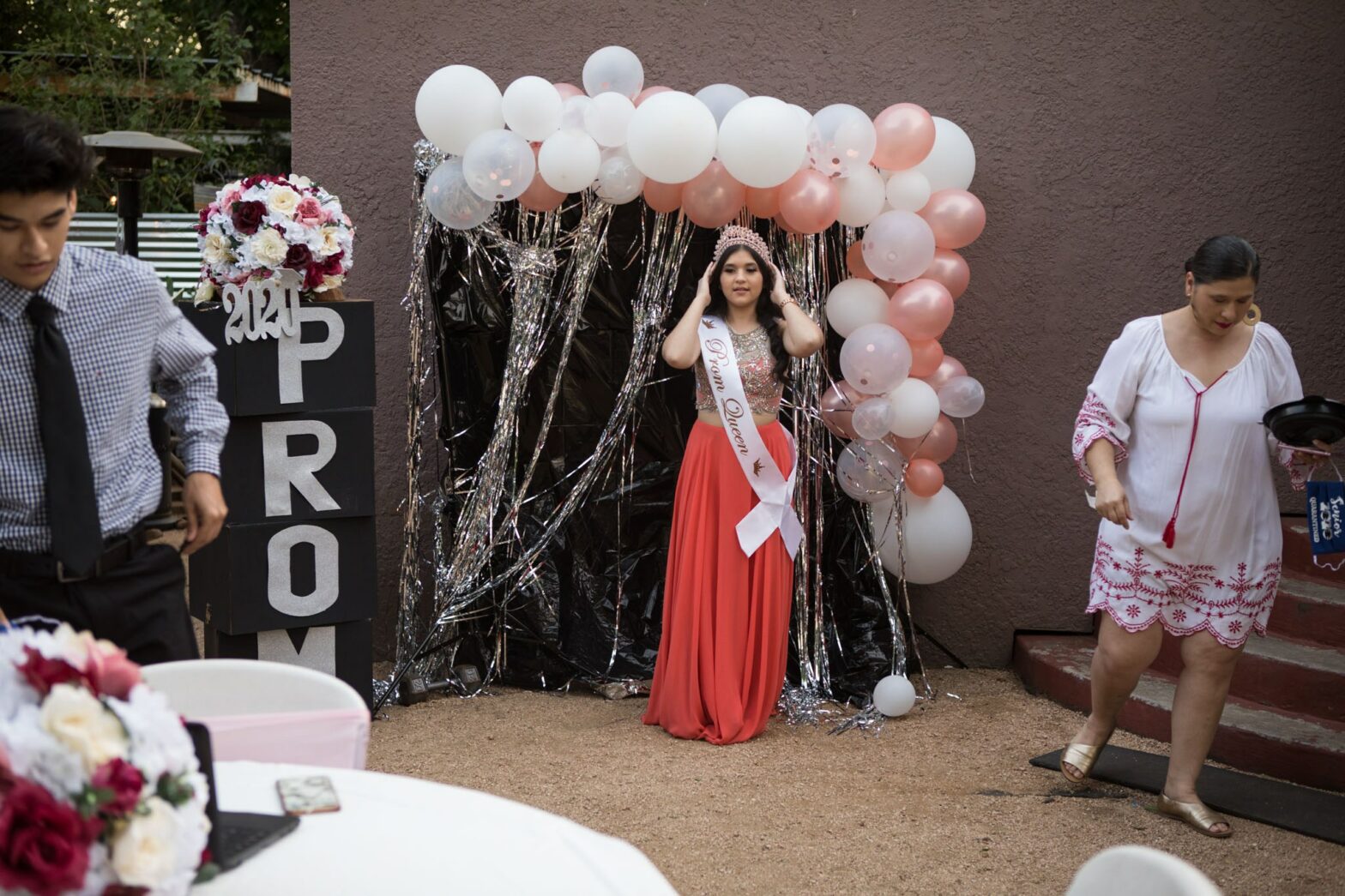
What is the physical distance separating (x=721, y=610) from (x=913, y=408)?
0.95 meters

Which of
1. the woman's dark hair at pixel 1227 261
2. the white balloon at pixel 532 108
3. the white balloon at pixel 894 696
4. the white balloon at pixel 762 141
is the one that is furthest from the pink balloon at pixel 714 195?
the white balloon at pixel 894 696

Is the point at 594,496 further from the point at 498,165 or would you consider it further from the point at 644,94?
the point at 644,94

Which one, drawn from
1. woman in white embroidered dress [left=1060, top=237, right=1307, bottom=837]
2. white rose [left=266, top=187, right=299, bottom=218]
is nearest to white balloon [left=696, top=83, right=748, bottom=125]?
white rose [left=266, top=187, right=299, bottom=218]

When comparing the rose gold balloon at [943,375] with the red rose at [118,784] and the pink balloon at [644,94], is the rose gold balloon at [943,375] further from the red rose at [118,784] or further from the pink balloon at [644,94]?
the red rose at [118,784]

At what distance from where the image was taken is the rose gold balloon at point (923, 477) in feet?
15.4

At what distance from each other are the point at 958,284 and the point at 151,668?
338 centimetres

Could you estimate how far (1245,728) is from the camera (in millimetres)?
4160

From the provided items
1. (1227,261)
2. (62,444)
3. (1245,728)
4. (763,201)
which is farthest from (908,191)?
(62,444)

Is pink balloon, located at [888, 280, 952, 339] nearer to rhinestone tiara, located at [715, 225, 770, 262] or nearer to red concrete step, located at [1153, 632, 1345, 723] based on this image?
rhinestone tiara, located at [715, 225, 770, 262]

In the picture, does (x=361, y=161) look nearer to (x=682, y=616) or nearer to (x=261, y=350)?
(x=261, y=350)

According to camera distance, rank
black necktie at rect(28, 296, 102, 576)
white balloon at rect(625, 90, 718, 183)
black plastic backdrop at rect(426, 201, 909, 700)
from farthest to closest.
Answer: black plastic backdrop at rect(426, 201, 909, 700) < white balloon at rect(625, 90, 718, 183) < black necktie at rect(28, 296, 102, 576)

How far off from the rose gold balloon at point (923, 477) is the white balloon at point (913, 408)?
180 mm

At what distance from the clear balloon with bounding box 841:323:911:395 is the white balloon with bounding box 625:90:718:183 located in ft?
2.57

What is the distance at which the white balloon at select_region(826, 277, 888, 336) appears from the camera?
4578 millimetres
